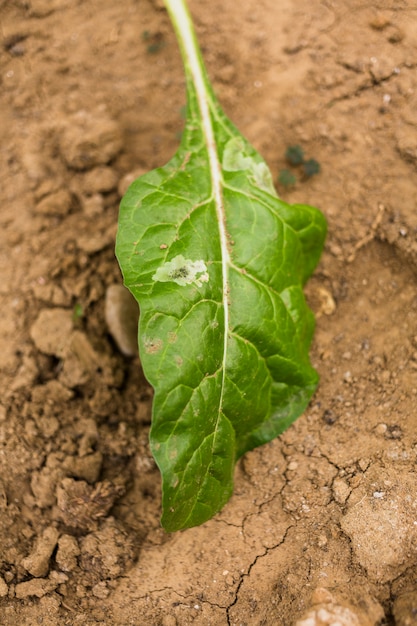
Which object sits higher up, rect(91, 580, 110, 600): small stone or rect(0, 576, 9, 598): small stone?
rect(0, 576, 9, 598): small stone

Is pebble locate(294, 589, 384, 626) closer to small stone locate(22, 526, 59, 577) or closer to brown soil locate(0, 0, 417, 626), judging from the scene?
brown soil locate(0, 0, 417, 626)

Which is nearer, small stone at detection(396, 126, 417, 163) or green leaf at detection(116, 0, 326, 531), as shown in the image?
green leaf at detection(116, 0, 326, 531)

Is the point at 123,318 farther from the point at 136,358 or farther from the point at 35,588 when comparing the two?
the point at 35,588

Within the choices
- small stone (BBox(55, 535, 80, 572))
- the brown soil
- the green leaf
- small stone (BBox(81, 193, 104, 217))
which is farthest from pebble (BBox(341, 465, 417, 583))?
small stone (BBox(81, 193, 104, 217))

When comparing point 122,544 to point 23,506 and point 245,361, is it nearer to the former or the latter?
point 23,506

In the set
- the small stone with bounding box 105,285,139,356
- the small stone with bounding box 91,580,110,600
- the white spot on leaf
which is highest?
the white spot on leaf

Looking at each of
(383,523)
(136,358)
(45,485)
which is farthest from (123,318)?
(383,523)
